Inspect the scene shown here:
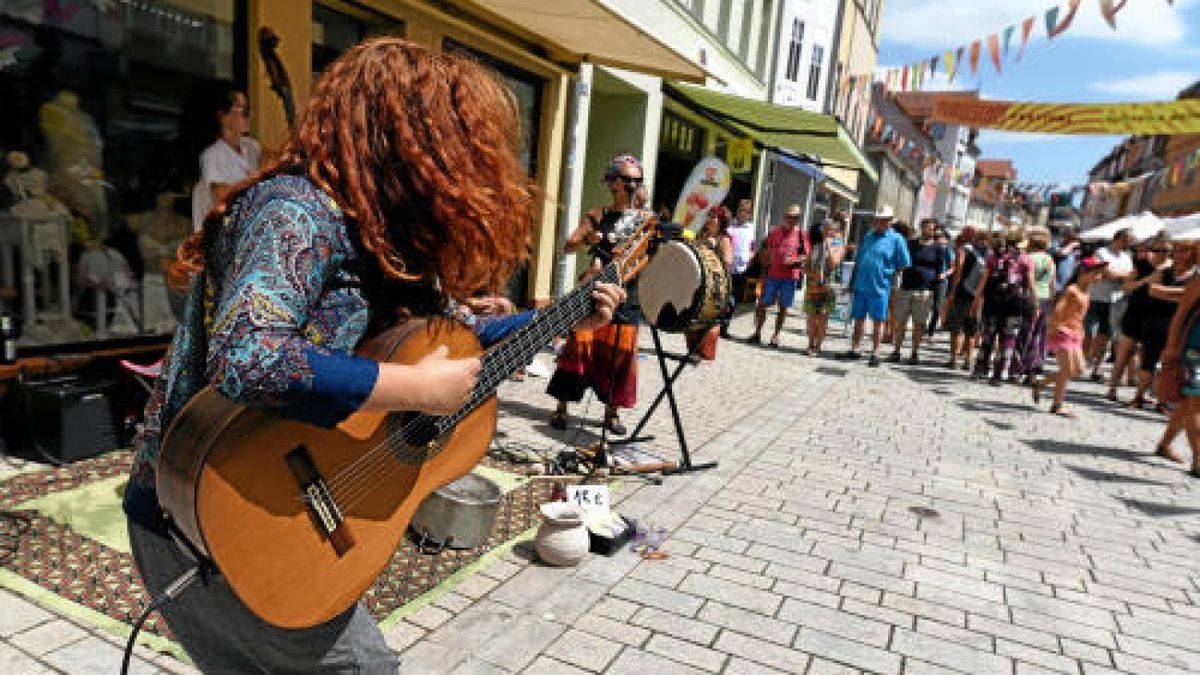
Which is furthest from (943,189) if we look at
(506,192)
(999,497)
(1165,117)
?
(506,192)

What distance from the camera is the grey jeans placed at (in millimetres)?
1325

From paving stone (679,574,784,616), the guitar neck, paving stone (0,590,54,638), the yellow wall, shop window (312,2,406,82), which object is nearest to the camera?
the guitar neck

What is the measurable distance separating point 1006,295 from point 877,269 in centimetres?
160

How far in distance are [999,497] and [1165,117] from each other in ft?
43.1

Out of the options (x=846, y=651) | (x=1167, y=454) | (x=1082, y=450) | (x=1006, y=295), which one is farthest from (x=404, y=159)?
(x=1006, y=295)

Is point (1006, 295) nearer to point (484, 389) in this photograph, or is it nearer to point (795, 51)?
point (484, 389)

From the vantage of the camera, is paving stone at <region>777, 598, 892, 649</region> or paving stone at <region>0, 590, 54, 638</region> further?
paving stone at <region>777, 598, 892, 649</region>

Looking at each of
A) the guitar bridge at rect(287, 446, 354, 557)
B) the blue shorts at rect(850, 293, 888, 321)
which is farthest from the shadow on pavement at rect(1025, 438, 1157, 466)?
the guitar bridge at rect(287, 446, 354, 557)

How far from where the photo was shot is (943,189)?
6266cm

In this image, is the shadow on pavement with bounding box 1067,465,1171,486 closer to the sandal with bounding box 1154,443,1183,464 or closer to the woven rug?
the sandal with bounding box 1154,443,1183,464

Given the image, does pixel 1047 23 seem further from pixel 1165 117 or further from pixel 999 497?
pixel 999 497

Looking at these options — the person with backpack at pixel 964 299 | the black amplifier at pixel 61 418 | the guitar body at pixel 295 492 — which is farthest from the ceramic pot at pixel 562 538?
the person with backpack at pixel 964 299

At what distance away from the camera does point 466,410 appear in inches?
69.3

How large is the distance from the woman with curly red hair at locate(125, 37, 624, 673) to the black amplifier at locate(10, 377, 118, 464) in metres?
3.16
